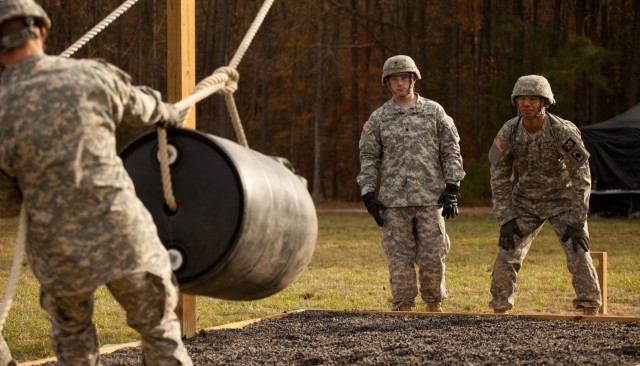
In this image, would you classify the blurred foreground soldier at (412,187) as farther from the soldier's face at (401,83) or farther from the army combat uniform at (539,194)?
the army combat uniform at (539,194)

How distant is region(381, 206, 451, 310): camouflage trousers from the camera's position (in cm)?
869

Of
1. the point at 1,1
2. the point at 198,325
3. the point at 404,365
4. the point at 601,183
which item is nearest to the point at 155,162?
the point at 1,1

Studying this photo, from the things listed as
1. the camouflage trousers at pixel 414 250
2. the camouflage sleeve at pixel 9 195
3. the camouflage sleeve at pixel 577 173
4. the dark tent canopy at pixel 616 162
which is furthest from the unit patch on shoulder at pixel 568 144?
the dark tent canopy at pixel 616 162

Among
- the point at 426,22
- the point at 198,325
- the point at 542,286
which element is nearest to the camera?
the point at 198,325

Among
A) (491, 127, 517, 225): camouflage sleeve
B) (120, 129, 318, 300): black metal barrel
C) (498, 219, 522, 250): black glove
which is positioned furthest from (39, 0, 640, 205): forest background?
(120, 129, 318, 300): black metal barrel

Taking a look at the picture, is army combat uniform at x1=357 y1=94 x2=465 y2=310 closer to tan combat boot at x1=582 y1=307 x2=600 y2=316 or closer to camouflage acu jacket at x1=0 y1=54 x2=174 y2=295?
tan combat boot at x1=582 y1=307 x2=600 y2=316

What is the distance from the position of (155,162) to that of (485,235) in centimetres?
1557

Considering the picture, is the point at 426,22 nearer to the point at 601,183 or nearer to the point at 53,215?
the point at 601,183

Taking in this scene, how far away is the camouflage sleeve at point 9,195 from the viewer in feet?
14.4

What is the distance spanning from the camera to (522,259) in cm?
870

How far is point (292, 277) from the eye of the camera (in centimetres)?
510

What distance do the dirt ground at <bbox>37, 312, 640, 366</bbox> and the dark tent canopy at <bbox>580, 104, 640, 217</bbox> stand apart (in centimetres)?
1775

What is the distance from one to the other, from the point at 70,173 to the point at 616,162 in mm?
22402

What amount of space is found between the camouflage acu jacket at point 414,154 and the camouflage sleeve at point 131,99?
14.1 feet
